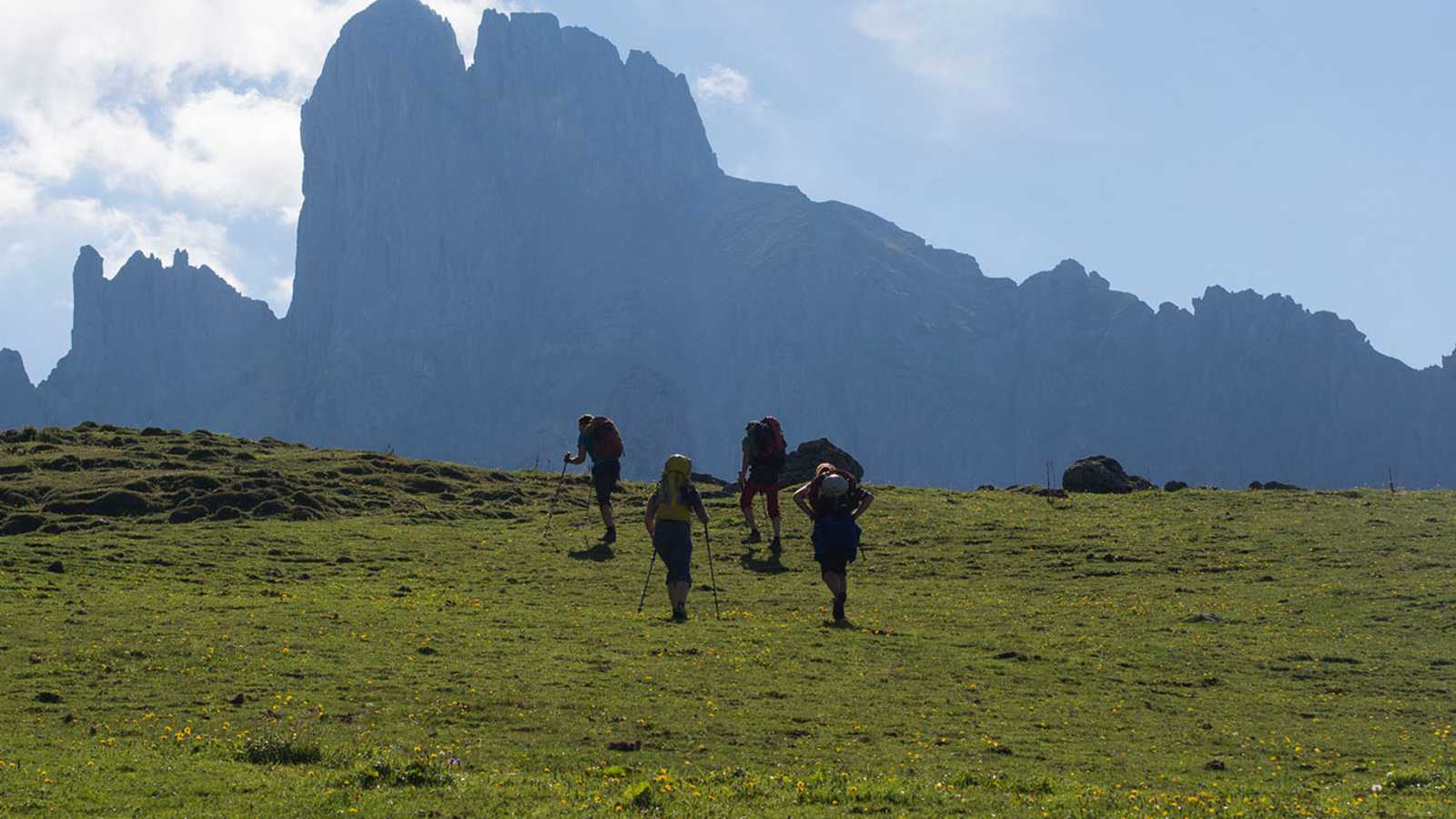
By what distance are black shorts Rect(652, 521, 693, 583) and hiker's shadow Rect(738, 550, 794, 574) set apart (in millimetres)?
7242

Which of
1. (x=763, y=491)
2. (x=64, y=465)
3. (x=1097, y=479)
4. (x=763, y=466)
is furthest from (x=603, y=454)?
(x=1097, y=479)

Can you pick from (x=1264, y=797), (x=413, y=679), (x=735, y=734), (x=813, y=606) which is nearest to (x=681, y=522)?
(x=813, y=606)

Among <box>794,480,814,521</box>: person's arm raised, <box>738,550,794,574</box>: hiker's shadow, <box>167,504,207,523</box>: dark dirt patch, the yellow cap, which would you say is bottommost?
<box>738,550,794,574</box>: hiker's shadow

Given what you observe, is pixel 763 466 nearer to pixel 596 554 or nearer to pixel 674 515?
pixel 596 554

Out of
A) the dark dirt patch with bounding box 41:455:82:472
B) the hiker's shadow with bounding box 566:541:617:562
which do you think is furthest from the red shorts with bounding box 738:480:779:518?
the dark dirt patch with bounding box 41:455:82:472

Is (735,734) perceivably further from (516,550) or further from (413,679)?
(516,550)

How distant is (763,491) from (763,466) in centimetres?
85

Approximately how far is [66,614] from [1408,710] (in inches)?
850

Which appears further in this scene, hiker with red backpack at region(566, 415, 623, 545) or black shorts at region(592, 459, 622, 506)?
black shorts at region(592, 459, 622, 506)

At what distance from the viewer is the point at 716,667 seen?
19.3 meters

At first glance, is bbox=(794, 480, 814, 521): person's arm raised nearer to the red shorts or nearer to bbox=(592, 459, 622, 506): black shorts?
the red shorts

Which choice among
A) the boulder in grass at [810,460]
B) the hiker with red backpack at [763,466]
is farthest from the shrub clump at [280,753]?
the boulder in grass at [810,460]

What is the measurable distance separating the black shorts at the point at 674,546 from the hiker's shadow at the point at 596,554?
26.9ft

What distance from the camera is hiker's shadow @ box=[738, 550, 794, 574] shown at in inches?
A: 1283
